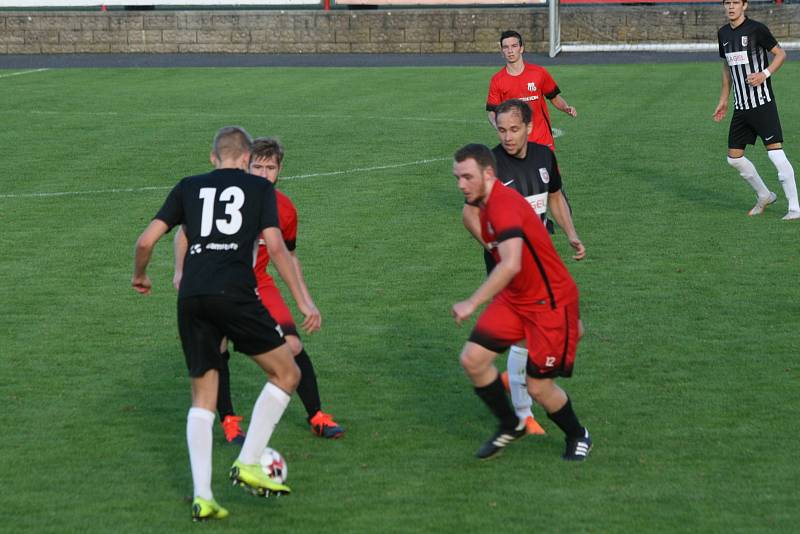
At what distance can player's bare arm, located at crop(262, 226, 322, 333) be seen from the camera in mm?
6660

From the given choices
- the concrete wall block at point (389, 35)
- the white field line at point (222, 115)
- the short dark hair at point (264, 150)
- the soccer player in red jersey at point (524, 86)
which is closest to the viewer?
the short dark hair at point (264, 150)

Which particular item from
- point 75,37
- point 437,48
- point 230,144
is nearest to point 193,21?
point 75,37

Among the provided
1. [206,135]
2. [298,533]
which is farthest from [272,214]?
[206,135]

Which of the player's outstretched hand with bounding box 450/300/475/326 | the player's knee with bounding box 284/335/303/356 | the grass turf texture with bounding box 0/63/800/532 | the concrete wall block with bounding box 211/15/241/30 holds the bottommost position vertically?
the grass turf texture with bounding box 0/63/800/532

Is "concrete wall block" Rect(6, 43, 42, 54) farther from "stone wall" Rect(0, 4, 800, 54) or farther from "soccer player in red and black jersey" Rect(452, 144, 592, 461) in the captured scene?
"soccer player in red and black jersey" Rect(452, 144, 592, 461)

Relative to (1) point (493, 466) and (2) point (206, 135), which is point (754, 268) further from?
(2) point (206, 135)

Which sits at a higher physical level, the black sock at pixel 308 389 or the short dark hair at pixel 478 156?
the short dark hair at pixel 478 156

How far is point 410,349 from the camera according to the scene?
32.1 feet

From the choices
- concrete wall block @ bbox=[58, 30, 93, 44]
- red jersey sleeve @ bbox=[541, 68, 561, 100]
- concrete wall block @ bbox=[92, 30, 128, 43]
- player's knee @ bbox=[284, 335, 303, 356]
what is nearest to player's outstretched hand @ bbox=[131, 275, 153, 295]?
player's knee @ bbox=[284, 335, 303, 356]

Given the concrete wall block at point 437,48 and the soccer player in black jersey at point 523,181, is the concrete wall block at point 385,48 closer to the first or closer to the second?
the concrete wall block at point 437,48

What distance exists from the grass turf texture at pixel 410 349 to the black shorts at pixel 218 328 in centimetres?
83

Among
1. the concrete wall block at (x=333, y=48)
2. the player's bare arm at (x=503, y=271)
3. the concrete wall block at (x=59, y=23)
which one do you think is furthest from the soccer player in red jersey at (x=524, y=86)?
the concrete wall block at (x=59, y=23)

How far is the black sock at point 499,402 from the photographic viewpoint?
7336mm

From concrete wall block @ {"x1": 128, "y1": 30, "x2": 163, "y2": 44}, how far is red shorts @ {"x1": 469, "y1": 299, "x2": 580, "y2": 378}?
29.8 meters
